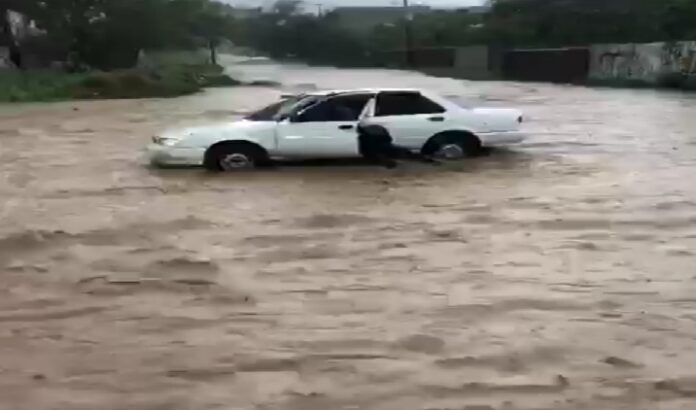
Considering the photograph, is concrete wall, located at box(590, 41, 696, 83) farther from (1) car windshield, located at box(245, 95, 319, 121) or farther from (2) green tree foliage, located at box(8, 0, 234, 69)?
(1) car windshield, located at box(245, 95, 319, 121)

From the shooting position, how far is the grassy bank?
150ft

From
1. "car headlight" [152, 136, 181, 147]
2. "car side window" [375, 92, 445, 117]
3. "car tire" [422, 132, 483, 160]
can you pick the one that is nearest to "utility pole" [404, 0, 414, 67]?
"car tire" [422, 132, 483, 160]

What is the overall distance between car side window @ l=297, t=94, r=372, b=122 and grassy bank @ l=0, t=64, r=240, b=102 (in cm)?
3098

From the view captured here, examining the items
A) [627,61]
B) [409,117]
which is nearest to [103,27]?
[627,61]

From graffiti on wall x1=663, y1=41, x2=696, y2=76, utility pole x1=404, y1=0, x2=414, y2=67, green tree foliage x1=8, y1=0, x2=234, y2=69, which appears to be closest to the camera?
graffiti on wall x1=663, y1=41, x2=696, y2=76

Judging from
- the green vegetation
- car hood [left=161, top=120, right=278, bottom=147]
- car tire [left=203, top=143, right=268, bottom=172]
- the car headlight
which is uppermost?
the green vegetation

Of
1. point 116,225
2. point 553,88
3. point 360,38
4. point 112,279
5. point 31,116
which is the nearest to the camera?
→ point 112,279

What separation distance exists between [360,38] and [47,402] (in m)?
84.5

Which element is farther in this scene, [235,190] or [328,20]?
[328,20]

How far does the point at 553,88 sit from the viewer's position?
148ft

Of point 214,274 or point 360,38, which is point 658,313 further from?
point 360,38

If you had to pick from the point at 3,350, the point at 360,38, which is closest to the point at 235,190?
the point at 3,350

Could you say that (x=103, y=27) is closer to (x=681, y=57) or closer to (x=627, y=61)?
(x=627, y=61)

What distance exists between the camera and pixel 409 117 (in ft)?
50.9
